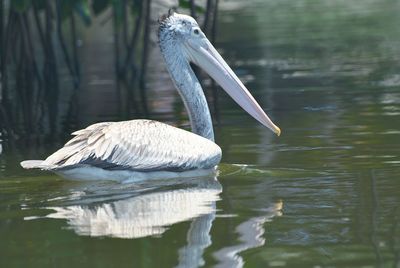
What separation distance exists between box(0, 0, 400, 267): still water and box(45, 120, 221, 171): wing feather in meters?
0.15

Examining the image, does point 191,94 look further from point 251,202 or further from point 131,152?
point 251,202

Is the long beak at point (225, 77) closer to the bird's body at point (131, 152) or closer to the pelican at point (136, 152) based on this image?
the pelican at point (136, 152)

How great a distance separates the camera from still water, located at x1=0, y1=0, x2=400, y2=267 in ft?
19.3

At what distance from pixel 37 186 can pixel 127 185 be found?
2.25 ft

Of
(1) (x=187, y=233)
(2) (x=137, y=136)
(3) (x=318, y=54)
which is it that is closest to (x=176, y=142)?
(2) (x=137, y=136)

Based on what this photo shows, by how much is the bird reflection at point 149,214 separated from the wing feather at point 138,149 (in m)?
0.28

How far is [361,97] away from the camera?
516 inches

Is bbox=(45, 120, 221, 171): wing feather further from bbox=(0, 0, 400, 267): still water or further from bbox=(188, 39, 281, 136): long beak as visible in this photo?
bbox=(188, 39, 281, 136): long beak

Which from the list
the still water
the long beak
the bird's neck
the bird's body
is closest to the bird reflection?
the still water

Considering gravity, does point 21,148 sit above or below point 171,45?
below

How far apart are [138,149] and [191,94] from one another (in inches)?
43.9

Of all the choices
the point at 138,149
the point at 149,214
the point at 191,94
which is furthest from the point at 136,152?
the point at 149,214

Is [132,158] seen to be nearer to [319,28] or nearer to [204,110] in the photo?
[204,110]

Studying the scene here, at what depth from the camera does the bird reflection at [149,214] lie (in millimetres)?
6484
